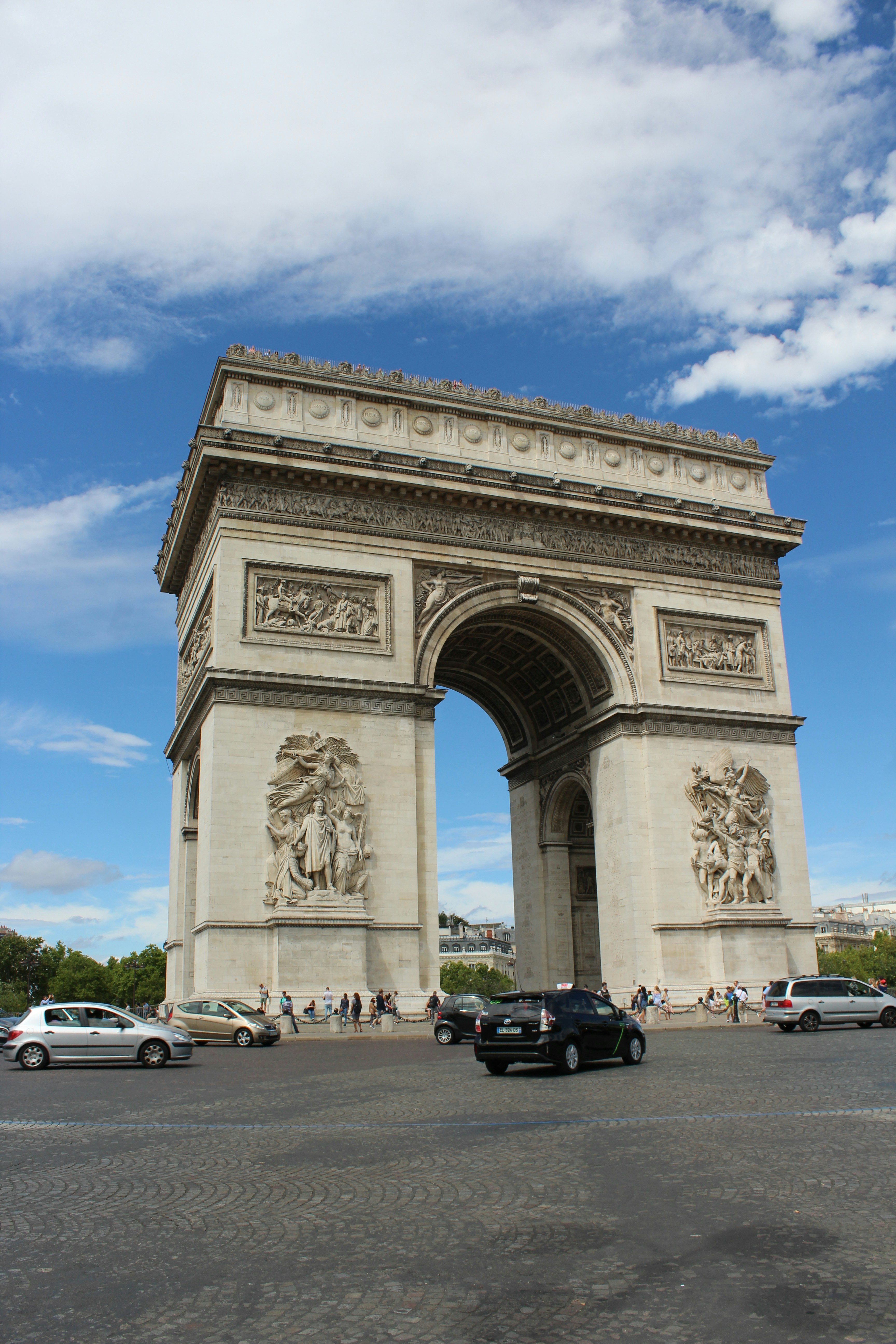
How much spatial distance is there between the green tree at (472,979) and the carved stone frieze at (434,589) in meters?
81.2

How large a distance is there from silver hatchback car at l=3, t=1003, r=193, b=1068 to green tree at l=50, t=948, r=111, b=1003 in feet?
300

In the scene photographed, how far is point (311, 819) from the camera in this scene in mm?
28203

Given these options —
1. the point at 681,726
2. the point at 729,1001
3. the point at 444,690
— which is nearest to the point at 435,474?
the point at 444,690

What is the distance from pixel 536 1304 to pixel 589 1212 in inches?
66.0

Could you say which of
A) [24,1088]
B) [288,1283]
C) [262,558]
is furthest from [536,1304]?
[262,558]

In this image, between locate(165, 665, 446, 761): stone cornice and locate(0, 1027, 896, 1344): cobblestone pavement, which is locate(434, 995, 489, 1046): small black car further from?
locate(0, 1027, 896, 1344): cobblestone pavement

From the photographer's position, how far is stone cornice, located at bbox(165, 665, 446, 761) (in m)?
28.8

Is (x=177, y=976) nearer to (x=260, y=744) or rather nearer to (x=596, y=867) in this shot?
(x=260, y=744)

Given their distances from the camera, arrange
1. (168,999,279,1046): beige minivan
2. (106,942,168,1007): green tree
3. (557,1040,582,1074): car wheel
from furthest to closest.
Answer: (106,942,168,1007): green tree
(168,999,279,1046): beige minivan
(557,1040,582,1074): car wheel

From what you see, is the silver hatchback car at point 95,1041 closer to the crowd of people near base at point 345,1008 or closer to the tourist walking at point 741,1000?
the crowd of people near base at point 345,1008

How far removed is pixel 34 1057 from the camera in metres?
19.6

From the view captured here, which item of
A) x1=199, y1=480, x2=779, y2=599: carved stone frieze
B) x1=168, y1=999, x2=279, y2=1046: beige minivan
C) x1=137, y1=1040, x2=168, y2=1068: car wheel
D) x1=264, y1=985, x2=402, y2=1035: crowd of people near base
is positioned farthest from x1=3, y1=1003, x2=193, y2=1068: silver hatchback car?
x1=199, y1=480, x2=779, y2=599: carved stone frieze

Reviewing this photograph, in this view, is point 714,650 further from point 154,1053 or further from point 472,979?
point 472,979

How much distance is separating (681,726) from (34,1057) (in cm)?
2051
